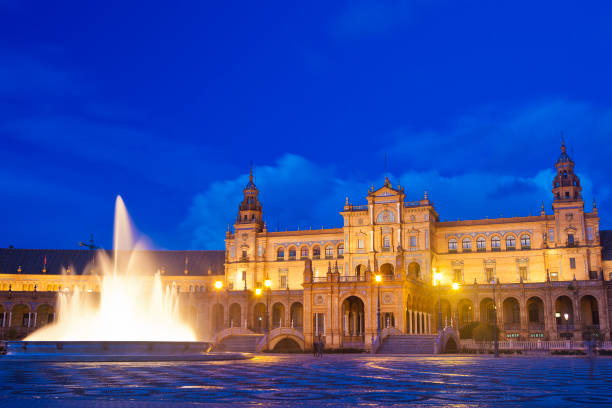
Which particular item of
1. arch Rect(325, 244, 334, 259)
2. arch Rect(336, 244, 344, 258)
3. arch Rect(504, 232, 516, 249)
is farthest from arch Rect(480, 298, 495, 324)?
arch Rect(325, 244, 334, 259)

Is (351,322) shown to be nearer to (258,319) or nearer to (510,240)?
(258,319)

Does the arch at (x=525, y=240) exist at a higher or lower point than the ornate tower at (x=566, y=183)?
lower

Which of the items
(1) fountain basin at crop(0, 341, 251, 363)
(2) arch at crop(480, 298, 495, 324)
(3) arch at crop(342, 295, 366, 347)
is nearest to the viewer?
(1) fountain basin at crop(0, 341, 251, 363)

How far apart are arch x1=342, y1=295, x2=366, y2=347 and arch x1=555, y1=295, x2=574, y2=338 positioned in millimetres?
25055

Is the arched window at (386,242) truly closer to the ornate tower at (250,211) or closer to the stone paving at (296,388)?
the ornate tower at (250,211)

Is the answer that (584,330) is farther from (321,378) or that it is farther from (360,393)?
(360,393)

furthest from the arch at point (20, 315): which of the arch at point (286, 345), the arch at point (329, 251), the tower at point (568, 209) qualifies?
the tower at point (568, 209)

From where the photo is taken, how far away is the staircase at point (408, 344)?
50.1 m

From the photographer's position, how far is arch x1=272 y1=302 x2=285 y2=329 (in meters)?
90.0

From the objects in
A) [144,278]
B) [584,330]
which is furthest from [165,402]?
[144,278]

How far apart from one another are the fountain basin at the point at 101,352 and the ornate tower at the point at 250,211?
190 feet

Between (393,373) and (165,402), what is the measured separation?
13120 millimetres

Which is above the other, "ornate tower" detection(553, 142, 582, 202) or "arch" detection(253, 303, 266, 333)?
"ornate tower" detection(553, 142, 582, 202)

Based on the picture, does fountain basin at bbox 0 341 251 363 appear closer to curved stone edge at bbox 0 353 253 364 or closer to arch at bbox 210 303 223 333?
curved stone edge at bbox 0 353 253 364
